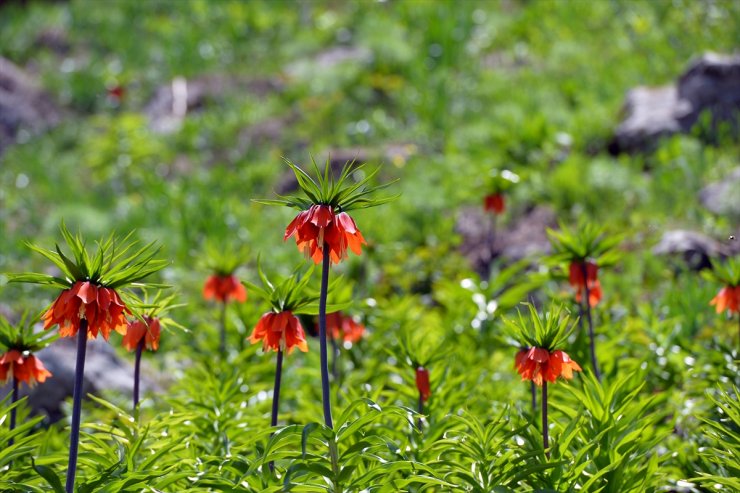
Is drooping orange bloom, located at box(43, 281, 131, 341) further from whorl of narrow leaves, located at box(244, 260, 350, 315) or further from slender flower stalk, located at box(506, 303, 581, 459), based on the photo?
slender flower stalk, located at box(506, 303, 581, 459)

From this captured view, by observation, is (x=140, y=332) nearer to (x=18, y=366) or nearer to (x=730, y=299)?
(x=18, y=366)

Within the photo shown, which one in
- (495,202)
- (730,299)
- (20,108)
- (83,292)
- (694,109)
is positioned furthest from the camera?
(20,108)

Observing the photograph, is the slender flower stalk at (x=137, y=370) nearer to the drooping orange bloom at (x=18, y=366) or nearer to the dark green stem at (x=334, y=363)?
the drooping orange bloom at (x=18, y=366)

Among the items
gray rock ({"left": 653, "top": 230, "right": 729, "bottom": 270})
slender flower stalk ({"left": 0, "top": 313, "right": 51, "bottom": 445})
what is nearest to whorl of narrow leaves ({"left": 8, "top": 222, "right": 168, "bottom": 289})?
slender flower stalk ({"left": 0, "top": 313, "right": 51, "bottom": 445})

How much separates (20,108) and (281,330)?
917cm

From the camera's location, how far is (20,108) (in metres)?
10.7

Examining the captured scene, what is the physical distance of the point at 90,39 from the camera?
1271cm

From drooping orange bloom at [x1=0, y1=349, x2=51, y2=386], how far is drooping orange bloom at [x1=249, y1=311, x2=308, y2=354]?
917 millimetres

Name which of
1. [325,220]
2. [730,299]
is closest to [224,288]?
[325,220]

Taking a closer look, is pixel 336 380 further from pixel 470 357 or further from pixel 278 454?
pixel 278 454

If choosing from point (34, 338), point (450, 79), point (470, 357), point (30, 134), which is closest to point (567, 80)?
point (450, 79)

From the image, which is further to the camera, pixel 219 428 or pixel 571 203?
pixel 571 203

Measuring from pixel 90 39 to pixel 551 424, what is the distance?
1129 centimetres

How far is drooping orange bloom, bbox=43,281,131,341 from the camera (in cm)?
251
